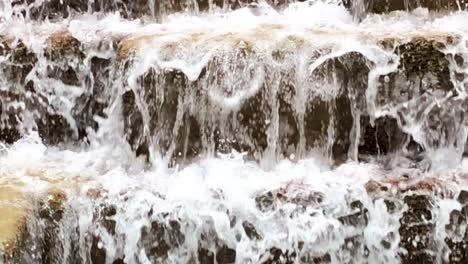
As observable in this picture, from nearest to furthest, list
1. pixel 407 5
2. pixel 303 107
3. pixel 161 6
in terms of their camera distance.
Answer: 1. pixel 303 107
2. pixel 407 5
3. pixel 161 6

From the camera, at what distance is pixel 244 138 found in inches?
144

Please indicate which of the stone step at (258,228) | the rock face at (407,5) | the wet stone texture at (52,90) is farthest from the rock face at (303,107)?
the rock face at (407,5)

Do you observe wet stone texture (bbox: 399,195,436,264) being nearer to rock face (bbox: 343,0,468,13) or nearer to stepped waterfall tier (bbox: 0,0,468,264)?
stepped waterfall tier (bbox: 0,0,468,264)

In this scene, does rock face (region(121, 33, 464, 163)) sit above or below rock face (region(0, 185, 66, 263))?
above

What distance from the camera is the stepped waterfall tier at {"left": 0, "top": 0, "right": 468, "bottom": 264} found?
127 inches

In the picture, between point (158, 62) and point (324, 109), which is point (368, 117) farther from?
point (158, 62)

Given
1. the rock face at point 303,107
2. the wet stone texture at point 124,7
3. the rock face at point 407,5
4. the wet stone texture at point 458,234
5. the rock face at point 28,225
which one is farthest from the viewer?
the wet stone texture at point 124,7

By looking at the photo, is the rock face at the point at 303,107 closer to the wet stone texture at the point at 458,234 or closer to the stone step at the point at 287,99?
the stone step at the point at 287,99

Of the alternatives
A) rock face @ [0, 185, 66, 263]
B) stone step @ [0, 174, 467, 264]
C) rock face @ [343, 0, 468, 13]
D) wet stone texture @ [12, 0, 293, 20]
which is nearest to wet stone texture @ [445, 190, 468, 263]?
stone step @ [0, 174, 467, 264]

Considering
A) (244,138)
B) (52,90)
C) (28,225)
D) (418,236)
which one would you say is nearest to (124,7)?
(52,90)

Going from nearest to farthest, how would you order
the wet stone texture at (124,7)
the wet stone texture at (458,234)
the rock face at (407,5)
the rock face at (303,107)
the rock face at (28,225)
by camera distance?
the rock face at (28,225) → the wet stone texture at (458,234) → the rock face at (303,107) → the rock face at (407,5) → the wet stone texture at (124,7)

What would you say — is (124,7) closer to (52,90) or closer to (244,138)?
(52,90)

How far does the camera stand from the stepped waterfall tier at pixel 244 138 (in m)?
3.22

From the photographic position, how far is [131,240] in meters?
3.31
